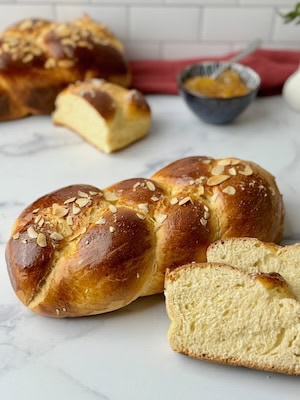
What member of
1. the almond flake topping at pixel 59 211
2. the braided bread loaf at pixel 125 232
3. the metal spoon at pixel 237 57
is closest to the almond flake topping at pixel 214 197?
the braided bread loaf at pixel 125 232

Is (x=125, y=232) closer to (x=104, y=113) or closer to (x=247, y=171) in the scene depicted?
(x=247, y=171)

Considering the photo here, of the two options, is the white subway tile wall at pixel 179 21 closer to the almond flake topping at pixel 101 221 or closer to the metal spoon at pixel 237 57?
the metal spoon at pixel 237 57

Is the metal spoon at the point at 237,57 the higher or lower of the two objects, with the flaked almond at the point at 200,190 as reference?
lower

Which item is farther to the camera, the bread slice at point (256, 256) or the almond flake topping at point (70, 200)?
the almond flake topping at point (70, 200)

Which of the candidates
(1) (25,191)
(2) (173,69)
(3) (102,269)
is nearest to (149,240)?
(3) (102,269)

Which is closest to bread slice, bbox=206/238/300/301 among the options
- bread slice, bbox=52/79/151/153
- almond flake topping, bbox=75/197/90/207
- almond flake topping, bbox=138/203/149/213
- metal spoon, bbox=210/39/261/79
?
almond flake topping, bbox=138/203/149/213

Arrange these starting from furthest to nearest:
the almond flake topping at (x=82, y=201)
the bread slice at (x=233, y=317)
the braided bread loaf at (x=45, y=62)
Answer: the braided bread loaf at (x=45, y=62)
the almond flake topping at (x=82, y=201)
the bread slice at (x=233, y=317)

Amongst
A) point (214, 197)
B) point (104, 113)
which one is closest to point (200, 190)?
point (214, 197)
